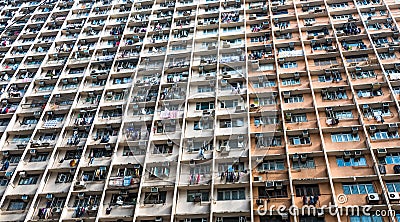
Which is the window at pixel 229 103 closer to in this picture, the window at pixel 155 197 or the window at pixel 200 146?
the window at pixel 200 146

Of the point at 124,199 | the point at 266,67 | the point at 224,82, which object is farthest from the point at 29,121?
the point at 266,67

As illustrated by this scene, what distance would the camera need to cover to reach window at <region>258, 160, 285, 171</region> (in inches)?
754

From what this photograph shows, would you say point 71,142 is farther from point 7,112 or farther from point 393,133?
point 393,133

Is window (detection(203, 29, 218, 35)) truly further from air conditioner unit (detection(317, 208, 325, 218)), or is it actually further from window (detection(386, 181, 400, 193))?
window (detection(386, 181, 400, 193))

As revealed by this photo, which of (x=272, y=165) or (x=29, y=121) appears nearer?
(x=272, y=165)

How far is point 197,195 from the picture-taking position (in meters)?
18.7

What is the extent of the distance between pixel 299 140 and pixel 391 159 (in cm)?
464

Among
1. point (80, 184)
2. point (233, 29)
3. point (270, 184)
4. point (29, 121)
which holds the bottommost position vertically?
point (270, 184)

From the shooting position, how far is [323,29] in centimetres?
2641

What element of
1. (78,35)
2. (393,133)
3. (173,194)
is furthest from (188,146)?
(78,35)

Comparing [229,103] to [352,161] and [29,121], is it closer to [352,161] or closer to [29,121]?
[352,161]

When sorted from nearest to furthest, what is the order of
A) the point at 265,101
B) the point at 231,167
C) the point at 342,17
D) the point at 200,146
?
the point at 231,167 < the point at 200,146 < the point at 265,101 < the point at 342,17

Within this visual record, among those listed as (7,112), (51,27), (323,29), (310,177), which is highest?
(51,27)

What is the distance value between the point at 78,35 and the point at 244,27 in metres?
14.2
